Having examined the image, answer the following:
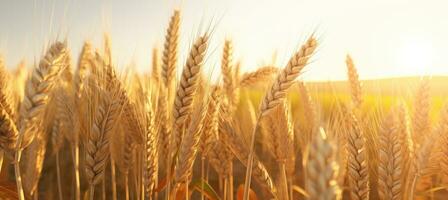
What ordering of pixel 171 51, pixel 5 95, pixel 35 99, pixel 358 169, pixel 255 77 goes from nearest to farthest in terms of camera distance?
pixel 35 99
pixel 358 169
pixel 5 95
pixel 171 51
pixel 255 77

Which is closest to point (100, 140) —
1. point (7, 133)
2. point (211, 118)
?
point (7, 133)

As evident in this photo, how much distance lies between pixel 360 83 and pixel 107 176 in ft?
9.69

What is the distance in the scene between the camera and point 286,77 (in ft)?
6.66

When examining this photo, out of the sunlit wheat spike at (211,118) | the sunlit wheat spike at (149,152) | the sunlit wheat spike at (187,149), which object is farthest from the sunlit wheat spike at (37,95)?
the sunlit wheat spike at (211,118)

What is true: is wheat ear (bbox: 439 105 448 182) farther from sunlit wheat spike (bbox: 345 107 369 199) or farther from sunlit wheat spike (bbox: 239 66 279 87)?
sunlit wheat spike (bbox: 239 66 279 87)

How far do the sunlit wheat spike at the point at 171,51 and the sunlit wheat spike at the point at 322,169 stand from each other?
76.8 inches

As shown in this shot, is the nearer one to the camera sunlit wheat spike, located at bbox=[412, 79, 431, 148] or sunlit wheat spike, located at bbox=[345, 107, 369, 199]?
sunlit wheat spike, located at bbox=[345, 107, 369, 199]

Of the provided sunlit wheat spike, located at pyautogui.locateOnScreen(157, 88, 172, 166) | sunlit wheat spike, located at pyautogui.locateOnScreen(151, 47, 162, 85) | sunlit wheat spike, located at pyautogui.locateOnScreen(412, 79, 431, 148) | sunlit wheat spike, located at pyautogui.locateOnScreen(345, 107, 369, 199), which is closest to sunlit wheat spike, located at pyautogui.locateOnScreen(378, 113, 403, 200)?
sunlit wheat spike, located at pyautogui.locateOnScreen(345, 107, 369, 199)

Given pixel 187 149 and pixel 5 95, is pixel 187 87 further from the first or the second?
pixel 5 95

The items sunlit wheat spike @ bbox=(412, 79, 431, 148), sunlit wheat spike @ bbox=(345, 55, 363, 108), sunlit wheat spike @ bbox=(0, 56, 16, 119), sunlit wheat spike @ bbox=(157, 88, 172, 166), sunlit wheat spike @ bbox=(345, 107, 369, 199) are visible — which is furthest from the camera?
sunlit wheat spike @ bbox=(345, 55, 363, 108)

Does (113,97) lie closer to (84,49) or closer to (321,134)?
(321,134)

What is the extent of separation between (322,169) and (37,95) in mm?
1110

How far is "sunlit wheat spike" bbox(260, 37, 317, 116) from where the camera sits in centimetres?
200

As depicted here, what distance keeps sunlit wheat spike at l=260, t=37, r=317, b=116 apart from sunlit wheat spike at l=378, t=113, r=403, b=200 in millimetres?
488
